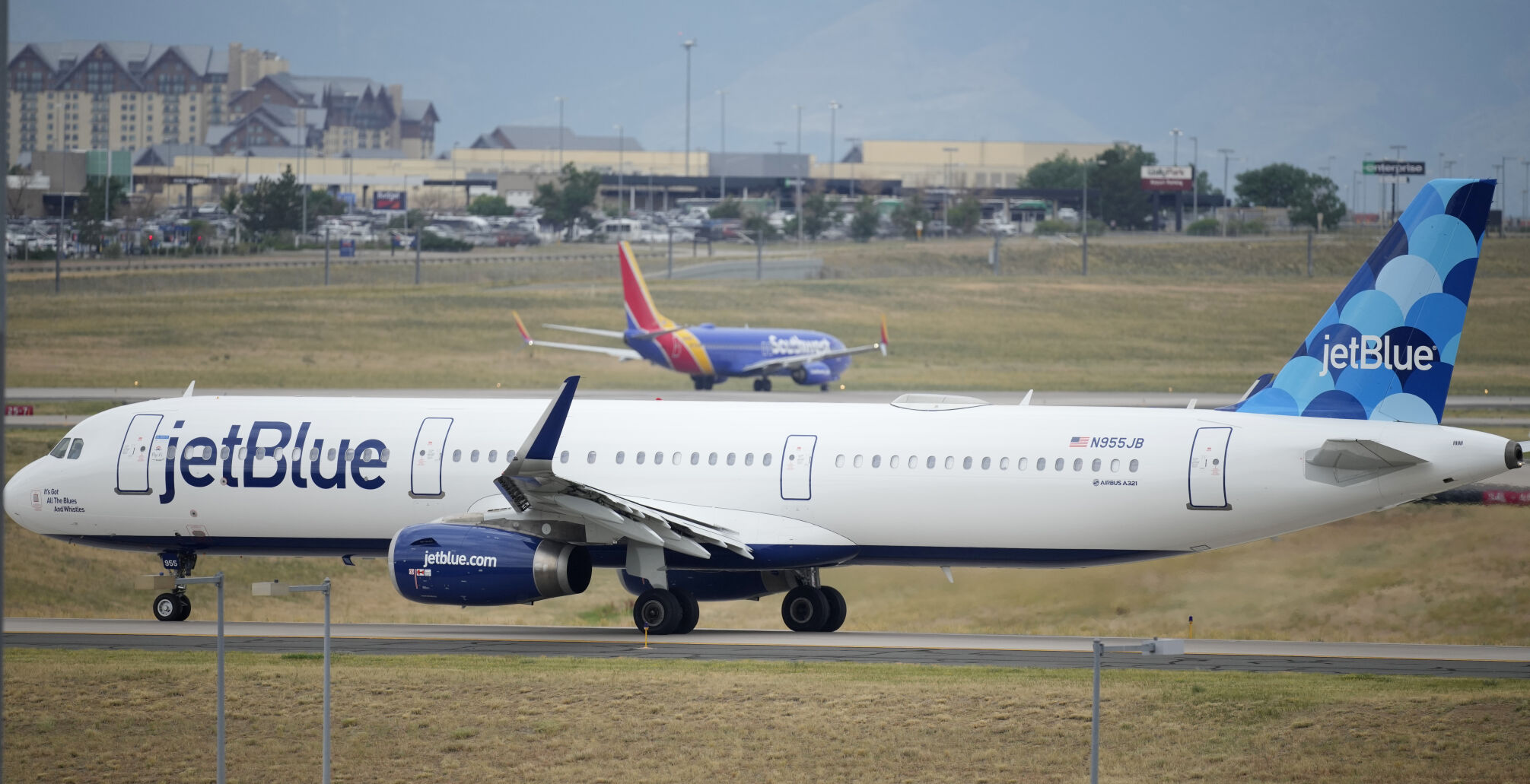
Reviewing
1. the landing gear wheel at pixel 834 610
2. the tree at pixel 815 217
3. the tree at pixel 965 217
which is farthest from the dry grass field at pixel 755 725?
the tree at pixel 965 217

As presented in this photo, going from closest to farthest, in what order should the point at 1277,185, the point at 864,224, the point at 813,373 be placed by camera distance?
the point at 813,373
the point at 864,224
the point at 1277,185

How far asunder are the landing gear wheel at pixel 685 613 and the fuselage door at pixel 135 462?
1079cm

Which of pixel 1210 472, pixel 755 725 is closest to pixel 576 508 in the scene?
pixel 755 725

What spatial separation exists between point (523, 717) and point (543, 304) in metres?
78.6

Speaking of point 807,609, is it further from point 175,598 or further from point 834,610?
point 175,598

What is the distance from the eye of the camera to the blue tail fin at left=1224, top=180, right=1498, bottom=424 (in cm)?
2911

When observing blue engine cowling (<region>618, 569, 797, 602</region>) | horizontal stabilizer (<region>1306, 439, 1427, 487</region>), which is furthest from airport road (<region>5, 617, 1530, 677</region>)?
horizontal stabilizer (<region>1306, 439, 1427, 487</region>)

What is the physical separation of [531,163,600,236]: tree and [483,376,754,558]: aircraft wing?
5517 inches

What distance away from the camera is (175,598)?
34.3 m

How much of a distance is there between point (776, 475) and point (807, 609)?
9.61ft

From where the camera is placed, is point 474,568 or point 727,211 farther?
point 727,211

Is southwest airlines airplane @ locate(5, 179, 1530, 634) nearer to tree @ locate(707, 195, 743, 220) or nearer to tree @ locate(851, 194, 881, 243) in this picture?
tree @ locate(851, 194, 881, 243)

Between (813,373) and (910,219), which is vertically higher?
(910,219)

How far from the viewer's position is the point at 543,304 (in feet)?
335
